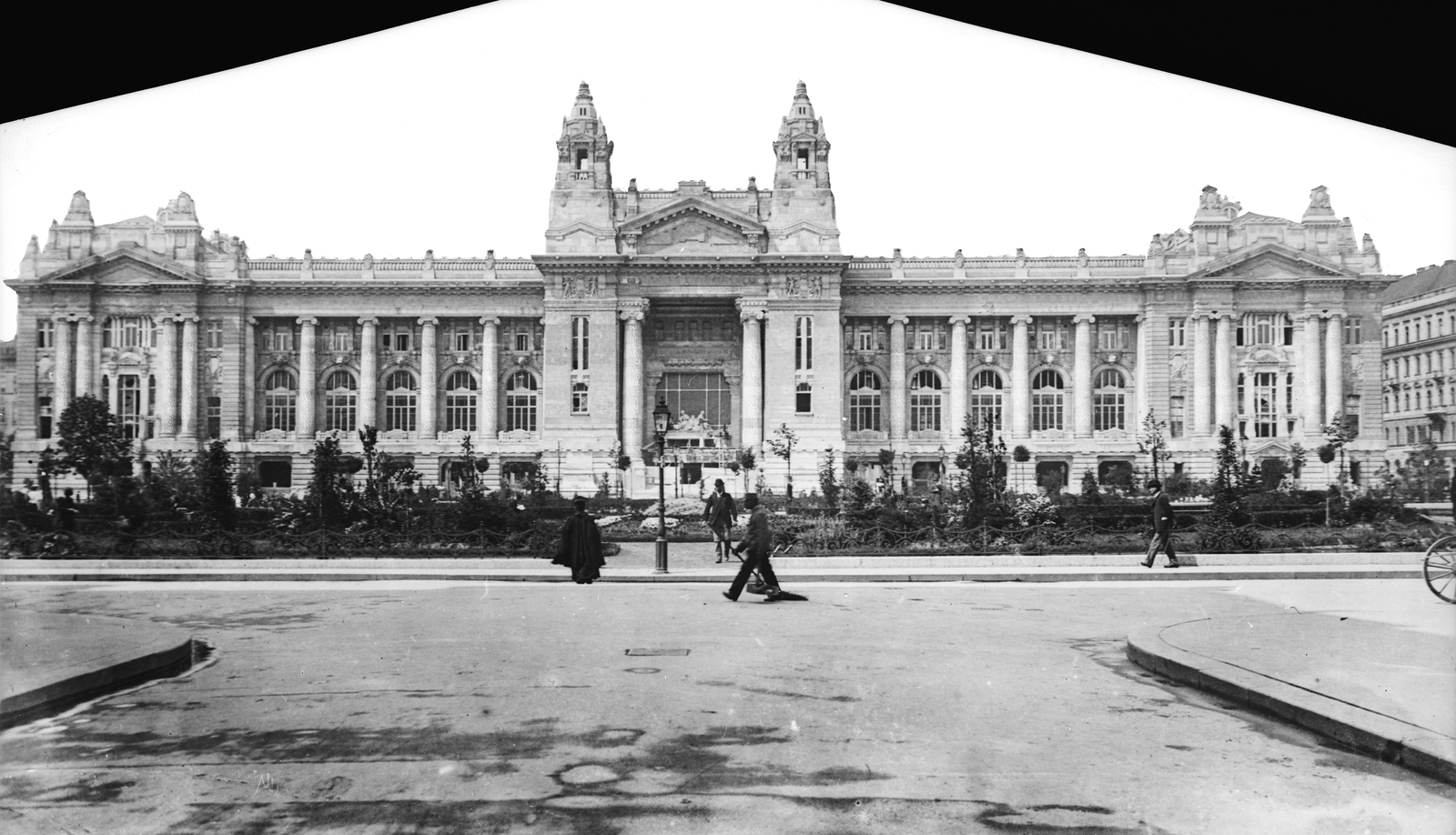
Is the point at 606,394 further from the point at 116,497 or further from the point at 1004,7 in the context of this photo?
the point at 1004,7

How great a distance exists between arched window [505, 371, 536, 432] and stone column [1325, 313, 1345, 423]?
39.2 m

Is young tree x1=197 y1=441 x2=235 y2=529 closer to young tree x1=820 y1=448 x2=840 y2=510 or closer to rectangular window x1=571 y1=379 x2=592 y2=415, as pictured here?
young tree x1=820 y1=448 x2=840 y2=510

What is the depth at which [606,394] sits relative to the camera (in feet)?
192

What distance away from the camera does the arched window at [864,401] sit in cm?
6378

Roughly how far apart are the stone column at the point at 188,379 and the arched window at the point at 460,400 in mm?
16300

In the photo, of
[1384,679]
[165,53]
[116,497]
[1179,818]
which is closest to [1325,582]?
[1384,679]

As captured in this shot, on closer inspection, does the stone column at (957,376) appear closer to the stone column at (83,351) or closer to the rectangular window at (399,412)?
the rectangular window at (399,412)

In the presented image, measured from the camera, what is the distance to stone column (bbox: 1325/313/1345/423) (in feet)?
169

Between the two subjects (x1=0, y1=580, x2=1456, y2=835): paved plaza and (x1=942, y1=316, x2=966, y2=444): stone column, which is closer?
(x1=0, y1=580, x2=1456, y2=835): paved plaza

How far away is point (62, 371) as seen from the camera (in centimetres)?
2667

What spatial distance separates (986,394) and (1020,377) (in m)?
2.07

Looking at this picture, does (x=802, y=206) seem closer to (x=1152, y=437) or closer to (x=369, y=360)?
(x=1152, y=437)

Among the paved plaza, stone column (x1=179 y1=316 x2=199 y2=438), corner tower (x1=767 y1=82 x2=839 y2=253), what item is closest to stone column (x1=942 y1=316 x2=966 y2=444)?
corner tower (x1=767 y1=82 x2=839 y2=253)

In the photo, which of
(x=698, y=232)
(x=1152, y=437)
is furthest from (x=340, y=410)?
(x=1152, y=437)
